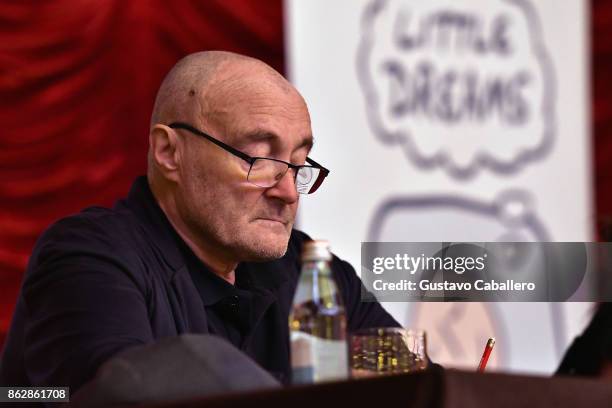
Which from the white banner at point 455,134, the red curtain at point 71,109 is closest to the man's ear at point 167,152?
the white banner at point 455,134

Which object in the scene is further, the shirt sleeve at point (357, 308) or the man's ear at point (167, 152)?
the shirt sleeve at point (357, 308)

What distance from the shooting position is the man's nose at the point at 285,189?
1785 millimetres

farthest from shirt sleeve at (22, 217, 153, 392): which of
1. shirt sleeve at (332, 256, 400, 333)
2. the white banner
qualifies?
the white banner

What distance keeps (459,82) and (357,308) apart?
1943 millimetres

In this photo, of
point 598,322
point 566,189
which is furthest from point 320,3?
point 598,322

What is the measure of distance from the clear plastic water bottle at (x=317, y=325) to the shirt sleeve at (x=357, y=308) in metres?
0.75

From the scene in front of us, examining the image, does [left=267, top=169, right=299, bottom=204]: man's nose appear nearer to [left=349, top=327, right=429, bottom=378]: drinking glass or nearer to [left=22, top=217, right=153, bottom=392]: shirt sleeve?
[left=22, top=217, right=153, bottom=392]: shirt sleeve

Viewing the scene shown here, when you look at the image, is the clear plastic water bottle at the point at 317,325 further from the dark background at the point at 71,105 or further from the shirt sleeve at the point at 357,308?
the dark background at the point at 71,105

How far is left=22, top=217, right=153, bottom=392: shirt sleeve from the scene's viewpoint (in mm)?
1339

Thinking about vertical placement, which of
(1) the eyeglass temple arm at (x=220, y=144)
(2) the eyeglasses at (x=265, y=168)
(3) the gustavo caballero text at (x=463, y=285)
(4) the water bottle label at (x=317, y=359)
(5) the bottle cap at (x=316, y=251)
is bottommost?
(4) the water bottle label at (x=317, y=359)

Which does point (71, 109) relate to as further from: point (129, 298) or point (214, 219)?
Answer: point (129, 298)

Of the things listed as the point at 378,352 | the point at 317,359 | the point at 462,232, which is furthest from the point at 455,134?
the point at 317,359
